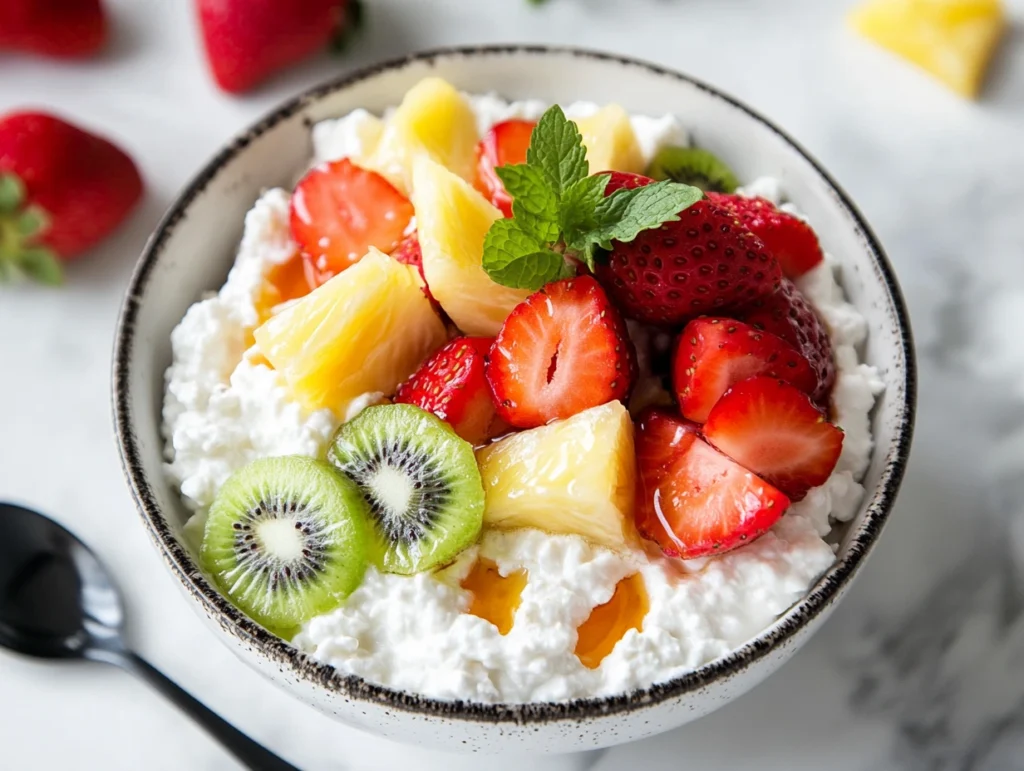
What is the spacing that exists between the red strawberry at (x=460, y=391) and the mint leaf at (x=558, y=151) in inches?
14.2

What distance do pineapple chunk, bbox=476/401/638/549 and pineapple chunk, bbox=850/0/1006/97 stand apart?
1.90 m

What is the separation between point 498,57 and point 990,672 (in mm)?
1869

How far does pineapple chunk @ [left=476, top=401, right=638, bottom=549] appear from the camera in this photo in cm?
202

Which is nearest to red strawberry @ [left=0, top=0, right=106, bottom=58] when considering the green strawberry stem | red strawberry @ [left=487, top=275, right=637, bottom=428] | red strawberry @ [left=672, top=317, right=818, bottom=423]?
the green strawberry stem

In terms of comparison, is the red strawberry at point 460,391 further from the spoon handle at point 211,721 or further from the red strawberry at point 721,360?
the spoon handle at point 211,721

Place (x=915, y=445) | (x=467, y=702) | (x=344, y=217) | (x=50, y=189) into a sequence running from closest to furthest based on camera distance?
1. (x=467, y=702)
2. (x=344, y=217)
3. (x=915, y=445)
4. (x=50, y=189)

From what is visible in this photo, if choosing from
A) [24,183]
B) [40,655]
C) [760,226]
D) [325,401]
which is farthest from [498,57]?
[40,655]

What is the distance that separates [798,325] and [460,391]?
0.69 metres

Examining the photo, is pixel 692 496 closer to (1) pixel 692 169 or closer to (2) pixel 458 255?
(2) pixel 458 255

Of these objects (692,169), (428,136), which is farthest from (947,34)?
(428,136)

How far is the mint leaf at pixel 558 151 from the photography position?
83.2 inches

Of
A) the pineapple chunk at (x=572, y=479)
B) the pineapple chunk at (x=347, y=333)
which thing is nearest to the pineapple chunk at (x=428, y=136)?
the pineapple chunk at (x=347, y=333)

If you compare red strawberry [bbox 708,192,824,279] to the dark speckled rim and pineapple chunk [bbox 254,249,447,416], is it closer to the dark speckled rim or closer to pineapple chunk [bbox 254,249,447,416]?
the dark speckled rim

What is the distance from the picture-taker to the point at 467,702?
188 cm
